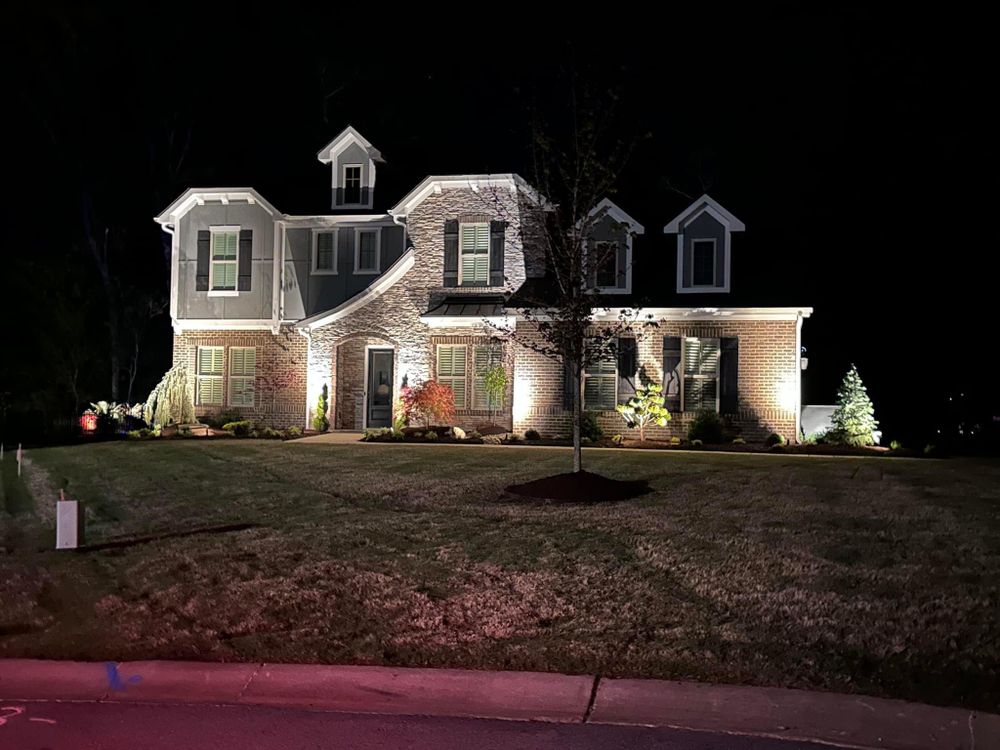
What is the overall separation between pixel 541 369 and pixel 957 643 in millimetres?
16990

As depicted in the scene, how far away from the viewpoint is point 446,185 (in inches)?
942

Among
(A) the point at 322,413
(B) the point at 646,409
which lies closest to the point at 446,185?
(A) the point at 322,413

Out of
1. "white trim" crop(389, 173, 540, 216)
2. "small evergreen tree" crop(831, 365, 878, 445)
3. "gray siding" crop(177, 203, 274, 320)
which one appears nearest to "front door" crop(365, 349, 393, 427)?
"gray siding" crop(177, 203, 274, 320)

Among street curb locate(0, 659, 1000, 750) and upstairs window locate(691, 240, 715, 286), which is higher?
upstairs window locate(691, 240, 715, 286)

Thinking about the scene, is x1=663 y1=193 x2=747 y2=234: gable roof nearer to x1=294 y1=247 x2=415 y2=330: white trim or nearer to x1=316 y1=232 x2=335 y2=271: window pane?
x1=294 y1=247 x2=415 y2=330: white trim

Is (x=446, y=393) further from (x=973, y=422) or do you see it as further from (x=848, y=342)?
(x=973, y=422)

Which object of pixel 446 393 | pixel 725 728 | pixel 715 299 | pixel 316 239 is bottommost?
pixel 725 728

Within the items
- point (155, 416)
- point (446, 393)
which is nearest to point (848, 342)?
point (446, 393)

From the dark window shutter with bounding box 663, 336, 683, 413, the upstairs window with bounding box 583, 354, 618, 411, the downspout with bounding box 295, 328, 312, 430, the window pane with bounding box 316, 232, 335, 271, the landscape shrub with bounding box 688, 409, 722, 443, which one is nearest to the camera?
the landscape shrub with bounding box 688, 409, 722, 443

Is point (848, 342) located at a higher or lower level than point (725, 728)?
higher

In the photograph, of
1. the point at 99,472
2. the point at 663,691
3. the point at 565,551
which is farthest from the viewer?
the point at 99,472

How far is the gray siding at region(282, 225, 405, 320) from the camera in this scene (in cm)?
2553

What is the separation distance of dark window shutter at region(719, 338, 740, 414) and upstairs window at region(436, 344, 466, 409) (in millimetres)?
6185

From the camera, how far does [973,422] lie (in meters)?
41.7
